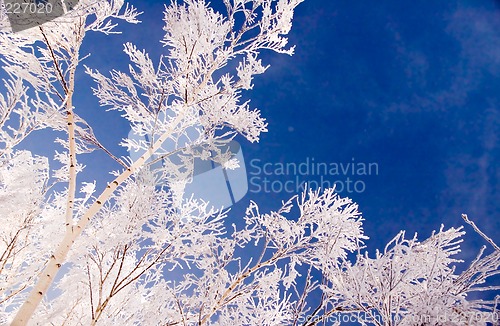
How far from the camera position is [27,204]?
558cm

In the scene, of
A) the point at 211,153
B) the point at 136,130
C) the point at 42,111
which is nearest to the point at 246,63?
the point at 211,153

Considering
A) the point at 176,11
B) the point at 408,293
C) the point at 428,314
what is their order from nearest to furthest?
the point at 428,314
the point at 408,293
the point at 176,11

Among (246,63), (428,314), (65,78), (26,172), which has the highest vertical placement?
(246,63)

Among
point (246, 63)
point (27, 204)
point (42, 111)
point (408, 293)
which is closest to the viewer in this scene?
point (408, 293)

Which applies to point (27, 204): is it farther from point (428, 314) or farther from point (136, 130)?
point (428, 314)

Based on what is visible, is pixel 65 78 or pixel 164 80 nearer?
pixel 65 78

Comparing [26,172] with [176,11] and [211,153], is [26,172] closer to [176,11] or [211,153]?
[211,153]

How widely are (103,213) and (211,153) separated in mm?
1882

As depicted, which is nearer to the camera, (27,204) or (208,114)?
(208,114)

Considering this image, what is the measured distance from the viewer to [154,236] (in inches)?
195

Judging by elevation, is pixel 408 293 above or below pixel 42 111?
below

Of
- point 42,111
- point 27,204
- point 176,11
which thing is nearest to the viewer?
point 42,111

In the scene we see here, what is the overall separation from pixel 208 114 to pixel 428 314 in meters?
3.63

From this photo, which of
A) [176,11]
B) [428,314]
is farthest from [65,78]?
[428,314]
